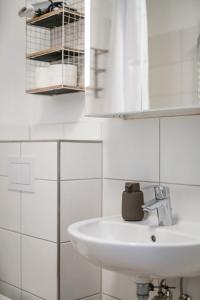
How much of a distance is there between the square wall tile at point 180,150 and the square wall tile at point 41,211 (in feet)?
1.54

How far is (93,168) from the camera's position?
1.87 m

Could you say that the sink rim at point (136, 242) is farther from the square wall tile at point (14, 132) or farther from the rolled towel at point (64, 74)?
the square wall tile at point (14, 132)

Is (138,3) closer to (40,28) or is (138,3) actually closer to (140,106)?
(140,106)

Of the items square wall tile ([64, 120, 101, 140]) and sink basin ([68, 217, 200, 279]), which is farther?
square wall tile ([64, 120, 101, 140])

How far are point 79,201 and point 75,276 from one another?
12.6 inches

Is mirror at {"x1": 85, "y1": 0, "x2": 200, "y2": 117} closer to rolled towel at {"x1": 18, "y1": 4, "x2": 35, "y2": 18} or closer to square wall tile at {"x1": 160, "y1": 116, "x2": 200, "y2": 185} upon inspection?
square wall tile at {"x1": 160, "y1": 116, "x2": 200, "y2": 185}

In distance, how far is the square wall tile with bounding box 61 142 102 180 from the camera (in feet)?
5.75

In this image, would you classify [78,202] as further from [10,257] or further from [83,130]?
[10,257]

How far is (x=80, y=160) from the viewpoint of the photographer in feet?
5.94

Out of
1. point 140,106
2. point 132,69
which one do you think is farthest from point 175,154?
point 132,69

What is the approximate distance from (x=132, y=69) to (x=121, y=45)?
4.7 inches

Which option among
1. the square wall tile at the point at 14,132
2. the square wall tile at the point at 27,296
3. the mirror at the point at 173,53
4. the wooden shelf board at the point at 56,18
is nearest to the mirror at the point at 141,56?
the mirror at the point at 173,53

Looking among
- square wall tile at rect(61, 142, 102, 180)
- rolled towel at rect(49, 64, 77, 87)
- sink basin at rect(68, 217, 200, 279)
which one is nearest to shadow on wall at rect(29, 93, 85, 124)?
rolled towel at rect(49, 64, 77, 87)

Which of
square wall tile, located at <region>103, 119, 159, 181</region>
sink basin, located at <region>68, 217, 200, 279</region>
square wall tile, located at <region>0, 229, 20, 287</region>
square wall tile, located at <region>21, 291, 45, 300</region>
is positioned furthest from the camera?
square wall tile, located at <region>0, 229, 20, 287</region>
